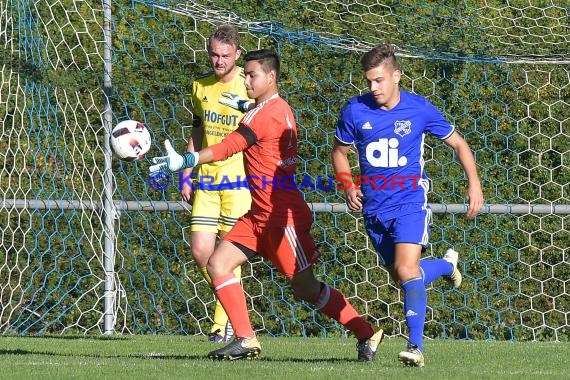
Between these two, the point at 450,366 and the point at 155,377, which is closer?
the point at 155,377

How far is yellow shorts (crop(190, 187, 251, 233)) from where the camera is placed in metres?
8.06

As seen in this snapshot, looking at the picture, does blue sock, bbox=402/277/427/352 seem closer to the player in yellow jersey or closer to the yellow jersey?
the player in yellow jersey

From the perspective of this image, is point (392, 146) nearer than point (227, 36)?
Yes

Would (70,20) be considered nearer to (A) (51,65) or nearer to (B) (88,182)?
(A) (51,65)

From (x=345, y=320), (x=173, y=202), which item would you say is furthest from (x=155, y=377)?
(x=173, y=202)

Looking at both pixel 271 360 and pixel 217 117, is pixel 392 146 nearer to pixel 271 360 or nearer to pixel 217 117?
pixel 271 360

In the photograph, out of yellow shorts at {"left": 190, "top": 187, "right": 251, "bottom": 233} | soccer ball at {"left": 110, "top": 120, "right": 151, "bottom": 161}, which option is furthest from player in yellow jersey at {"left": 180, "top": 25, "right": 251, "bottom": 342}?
soccer ball at {"left": 110, "top": 120, "right": 151, "bottom": 161}

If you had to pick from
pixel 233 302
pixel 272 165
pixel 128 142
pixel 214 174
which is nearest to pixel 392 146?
pixel 272 165

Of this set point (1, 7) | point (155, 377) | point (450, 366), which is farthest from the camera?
point (1, 7)

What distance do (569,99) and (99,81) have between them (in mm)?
3658

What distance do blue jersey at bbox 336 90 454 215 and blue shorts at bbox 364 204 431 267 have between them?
0.14 feet

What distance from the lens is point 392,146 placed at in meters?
6.53

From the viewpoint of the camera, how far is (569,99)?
9320 mm

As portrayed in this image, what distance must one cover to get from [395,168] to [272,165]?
0.68 metres
